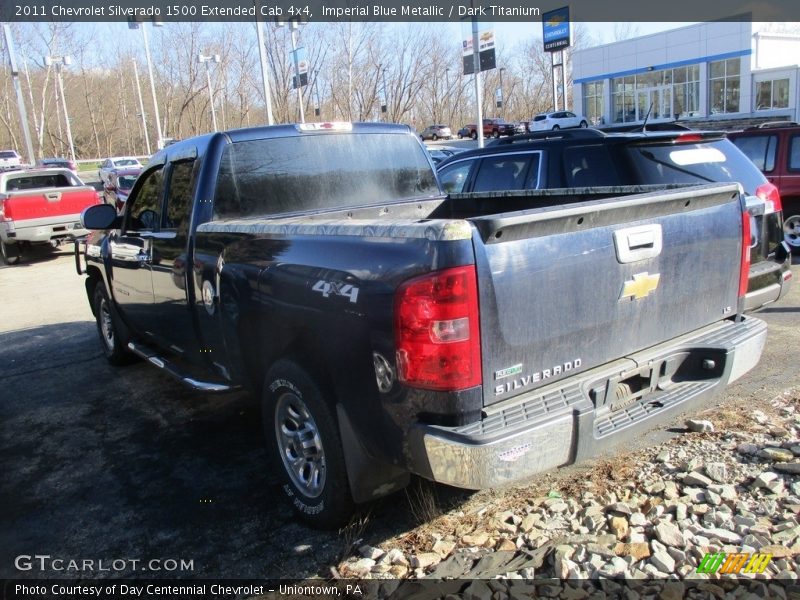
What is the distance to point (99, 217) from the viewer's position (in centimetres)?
573

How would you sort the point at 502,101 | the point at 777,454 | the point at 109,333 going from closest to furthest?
the point at 777,454 < the point at 109,333 < the point at 502,101

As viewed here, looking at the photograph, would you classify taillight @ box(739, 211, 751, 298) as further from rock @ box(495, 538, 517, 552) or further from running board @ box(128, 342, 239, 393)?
running board @ box(128, 342, 239, 393)

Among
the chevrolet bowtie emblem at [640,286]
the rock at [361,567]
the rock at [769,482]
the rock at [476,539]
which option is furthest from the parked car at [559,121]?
the rock at [361,567]

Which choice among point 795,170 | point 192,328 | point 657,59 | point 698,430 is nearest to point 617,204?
point 698,430

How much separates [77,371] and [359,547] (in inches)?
180

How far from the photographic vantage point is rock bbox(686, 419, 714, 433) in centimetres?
425

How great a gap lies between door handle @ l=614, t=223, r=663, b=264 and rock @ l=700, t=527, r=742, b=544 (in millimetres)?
1306

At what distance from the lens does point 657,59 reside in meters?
48.1

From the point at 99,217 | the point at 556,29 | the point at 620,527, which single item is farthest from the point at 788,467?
the point at 556,29

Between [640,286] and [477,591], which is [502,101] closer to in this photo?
[640,286]

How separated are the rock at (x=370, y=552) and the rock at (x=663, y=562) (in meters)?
1.22

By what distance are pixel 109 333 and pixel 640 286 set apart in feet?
17.8

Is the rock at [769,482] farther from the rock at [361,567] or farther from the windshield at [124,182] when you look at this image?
the windshield at [124,182]

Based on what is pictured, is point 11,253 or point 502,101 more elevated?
point 502,101
